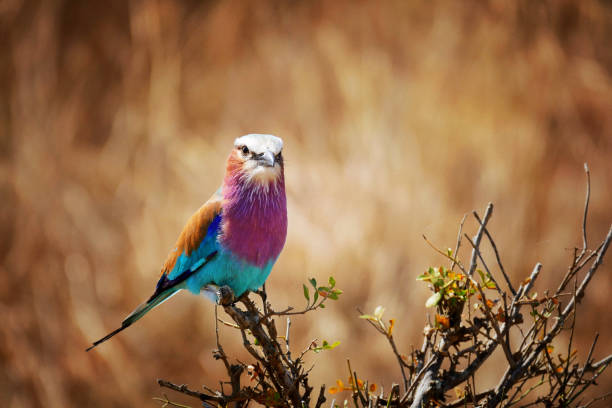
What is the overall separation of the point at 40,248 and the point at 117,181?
514 millimetres

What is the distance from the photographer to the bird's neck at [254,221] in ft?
4.22

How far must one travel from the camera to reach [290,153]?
10.2ft

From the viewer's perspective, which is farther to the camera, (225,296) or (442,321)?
(225,296)

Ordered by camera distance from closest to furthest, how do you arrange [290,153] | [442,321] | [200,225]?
[442,321]
[200,225]
[290,153]

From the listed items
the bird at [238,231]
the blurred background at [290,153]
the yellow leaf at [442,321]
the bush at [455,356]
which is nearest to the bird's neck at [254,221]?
the bird at [238,231]

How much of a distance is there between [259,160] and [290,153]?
1889mm

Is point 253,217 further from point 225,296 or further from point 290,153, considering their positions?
point 290,153

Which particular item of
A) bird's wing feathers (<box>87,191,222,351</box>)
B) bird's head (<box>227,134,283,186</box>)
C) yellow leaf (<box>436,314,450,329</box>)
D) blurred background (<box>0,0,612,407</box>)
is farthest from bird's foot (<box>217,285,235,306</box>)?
blurred background (<box>0,0,612,407</box>)

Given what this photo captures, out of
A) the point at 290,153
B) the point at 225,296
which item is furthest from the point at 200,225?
the point at 290,153

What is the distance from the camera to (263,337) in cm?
109

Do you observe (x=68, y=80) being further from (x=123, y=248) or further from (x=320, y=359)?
(x=320, y=359)

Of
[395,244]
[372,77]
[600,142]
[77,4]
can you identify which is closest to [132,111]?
[77,4]

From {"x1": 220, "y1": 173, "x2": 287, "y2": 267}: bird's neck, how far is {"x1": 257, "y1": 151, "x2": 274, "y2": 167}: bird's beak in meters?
0.06

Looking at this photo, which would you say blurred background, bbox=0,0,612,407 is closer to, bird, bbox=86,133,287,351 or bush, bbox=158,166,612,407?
bird, bbox=86,133,287,351
